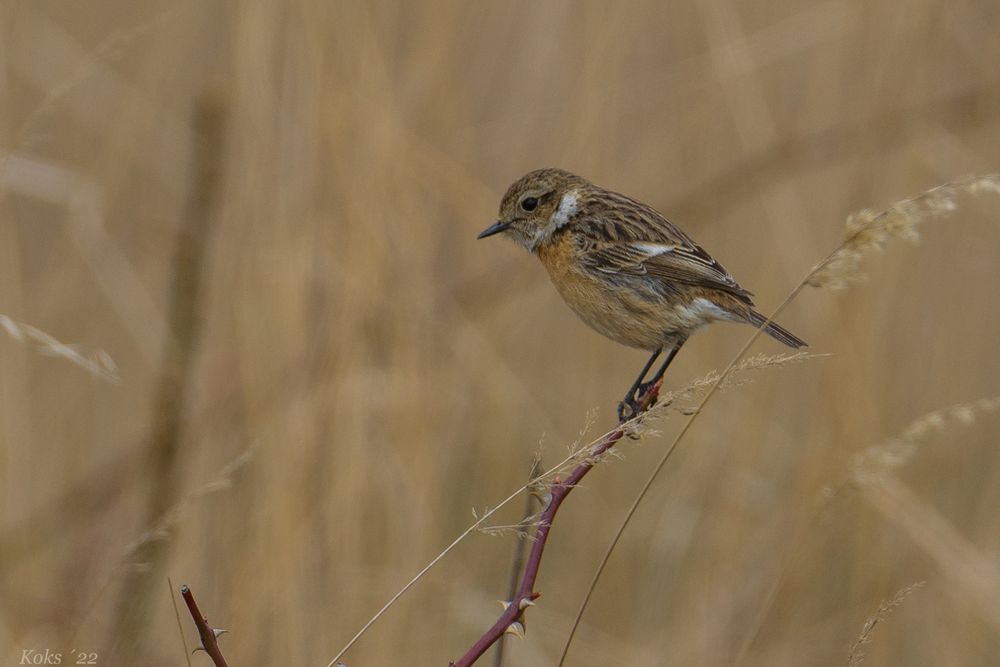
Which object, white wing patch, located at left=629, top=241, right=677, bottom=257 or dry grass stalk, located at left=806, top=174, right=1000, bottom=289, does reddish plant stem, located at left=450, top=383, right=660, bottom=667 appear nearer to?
dry grass stalk, located at left=806, top=174, right=1000, bottom=289

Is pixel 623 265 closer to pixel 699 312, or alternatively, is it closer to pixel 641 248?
pixel 641 248

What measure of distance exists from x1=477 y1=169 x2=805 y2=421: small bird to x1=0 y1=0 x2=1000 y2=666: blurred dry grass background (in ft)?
0.79

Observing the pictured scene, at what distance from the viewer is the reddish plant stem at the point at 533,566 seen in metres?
1.66

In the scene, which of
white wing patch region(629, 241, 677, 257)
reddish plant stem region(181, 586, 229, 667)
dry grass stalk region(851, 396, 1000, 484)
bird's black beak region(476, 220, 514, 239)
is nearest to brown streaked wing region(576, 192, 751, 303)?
white wing patch region(629, 241, 677, 257)

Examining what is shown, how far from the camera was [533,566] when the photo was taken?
1.73m

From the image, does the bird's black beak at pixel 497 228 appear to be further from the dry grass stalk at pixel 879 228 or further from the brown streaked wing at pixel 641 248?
the dry grass stalk at pixel 879 228

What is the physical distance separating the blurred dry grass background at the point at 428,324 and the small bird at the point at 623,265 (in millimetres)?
240

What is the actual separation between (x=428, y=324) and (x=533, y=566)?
2.33m

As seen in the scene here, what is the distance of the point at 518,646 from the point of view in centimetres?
427

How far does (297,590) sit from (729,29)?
233 centimetres

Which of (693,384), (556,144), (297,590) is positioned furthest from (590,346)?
(693,384)

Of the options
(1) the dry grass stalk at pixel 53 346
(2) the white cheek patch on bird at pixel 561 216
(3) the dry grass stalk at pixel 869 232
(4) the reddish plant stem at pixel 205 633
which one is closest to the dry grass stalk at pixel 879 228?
(3) the dry grass stalk at pixel 869 232

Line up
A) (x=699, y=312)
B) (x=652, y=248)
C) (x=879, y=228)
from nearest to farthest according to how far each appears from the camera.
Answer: (x=879, y=228), (x=699, y=312), (x=652, y=248)

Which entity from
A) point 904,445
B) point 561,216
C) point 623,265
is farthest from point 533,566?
point 561,216
